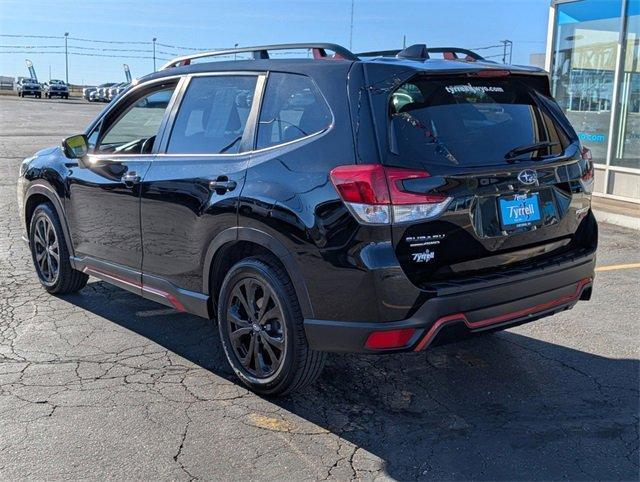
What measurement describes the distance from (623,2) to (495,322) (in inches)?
329

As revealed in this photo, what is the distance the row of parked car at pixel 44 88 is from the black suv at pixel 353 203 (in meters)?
69.2

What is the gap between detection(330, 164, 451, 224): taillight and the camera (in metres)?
3.20

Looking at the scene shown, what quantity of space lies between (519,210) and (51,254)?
3.97 metres

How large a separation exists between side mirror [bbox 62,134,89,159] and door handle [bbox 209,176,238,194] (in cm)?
166

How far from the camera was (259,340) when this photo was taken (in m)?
3.88

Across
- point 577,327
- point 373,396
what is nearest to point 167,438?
point 373,396

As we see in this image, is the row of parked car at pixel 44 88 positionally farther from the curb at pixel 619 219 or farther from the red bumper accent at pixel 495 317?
the red bumper accent at pixel 495 317

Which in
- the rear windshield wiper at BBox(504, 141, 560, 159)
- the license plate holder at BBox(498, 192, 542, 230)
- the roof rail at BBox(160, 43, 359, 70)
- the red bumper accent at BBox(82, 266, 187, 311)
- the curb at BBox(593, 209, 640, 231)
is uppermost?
the roof rail at BBox(160, 43, 359, 70)

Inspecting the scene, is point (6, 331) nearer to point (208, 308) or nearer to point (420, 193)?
point (208, 308)

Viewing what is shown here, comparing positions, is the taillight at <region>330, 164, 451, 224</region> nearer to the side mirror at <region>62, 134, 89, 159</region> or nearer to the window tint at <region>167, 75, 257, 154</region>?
the window tint at <region>167, 75, 257, 154</region>

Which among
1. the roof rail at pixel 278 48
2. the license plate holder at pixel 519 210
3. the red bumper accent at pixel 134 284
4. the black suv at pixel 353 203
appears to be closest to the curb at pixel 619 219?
the black suv at pixel 353 203

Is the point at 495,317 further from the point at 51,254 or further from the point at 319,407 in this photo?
the point at 51,254

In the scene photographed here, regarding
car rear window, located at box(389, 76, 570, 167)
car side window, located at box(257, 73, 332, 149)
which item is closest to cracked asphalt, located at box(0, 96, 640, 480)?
car rear window, located at box(389, 76, 570, 167)

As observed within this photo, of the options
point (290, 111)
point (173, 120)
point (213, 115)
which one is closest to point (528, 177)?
point (290, 111)
